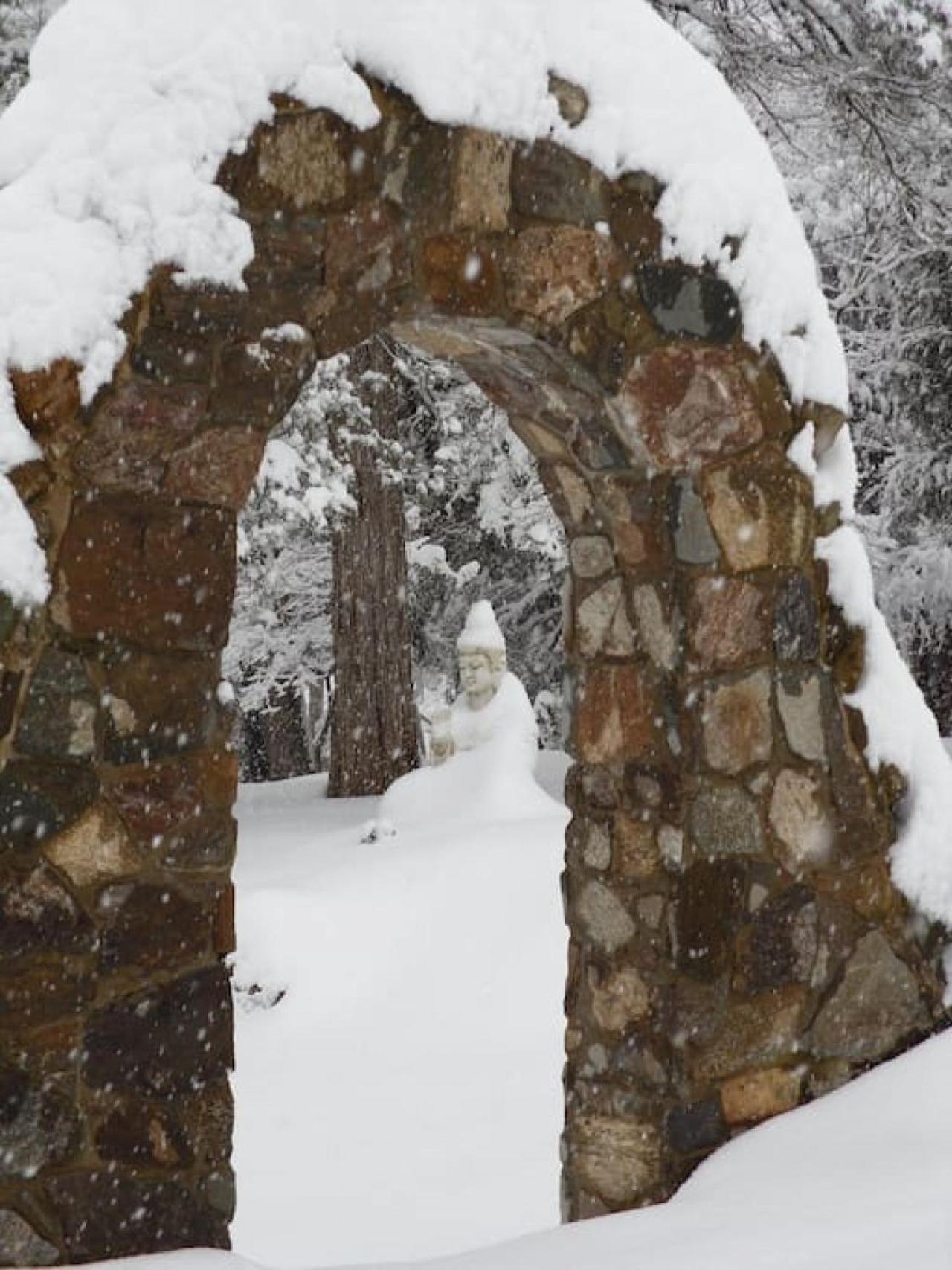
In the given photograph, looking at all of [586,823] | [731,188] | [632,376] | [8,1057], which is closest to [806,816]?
[586,823]

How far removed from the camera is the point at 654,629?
4273 mm

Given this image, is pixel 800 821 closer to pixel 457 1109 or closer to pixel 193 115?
pixel 193 115

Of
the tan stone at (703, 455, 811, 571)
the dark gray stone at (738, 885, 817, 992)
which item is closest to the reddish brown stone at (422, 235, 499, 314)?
the tan stone at (703, 455, 811, 571)

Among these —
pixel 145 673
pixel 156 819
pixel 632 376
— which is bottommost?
pixel 156 819

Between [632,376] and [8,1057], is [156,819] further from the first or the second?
[632,376]

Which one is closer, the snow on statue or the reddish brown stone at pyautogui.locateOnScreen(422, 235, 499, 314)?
the reddish brown stone at pyautogui.locateOnScreen(422, 235, 499, 314)

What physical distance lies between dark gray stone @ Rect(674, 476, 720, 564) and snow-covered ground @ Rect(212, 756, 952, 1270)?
1.56 metres

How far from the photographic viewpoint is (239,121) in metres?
3.30

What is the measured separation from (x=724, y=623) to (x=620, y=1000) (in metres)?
1.11

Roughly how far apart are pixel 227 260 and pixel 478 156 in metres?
0.77

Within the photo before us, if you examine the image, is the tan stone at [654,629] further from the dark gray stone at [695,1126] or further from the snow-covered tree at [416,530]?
the snow-covered tree at [416,530]

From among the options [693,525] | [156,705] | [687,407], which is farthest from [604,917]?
[156,705]

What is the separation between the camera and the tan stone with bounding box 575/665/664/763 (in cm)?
431

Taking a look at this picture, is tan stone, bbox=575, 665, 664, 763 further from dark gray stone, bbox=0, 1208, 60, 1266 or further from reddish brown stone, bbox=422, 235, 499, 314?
dark gray stone, bbox=0, 1208, 60, 1266
